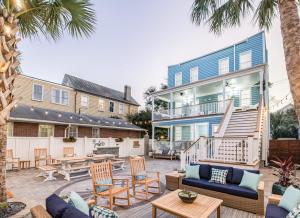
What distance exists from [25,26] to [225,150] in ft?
26.9

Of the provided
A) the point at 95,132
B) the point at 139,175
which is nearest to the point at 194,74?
the point at 95,132

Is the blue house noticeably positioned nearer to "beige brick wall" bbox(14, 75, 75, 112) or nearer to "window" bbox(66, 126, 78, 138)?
"window" bbox(66, 126, 78, 138)

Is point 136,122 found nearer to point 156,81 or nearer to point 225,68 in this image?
point 156,81

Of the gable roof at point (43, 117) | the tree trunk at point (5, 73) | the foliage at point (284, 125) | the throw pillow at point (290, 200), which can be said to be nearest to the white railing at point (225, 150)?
the throw pillow at point (290, 200)

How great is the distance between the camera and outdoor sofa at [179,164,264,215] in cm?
443

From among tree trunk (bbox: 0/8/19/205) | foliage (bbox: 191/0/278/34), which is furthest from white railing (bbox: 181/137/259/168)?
tree trunk (bbox: 0/8/19/205)

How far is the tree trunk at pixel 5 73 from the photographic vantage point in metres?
3.32

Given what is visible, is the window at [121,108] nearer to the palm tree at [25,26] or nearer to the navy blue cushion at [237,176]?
the palm tree at [25,26]

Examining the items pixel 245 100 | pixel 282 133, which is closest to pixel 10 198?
pixel 245 100

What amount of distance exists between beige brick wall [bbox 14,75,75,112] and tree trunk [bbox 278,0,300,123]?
15.4m

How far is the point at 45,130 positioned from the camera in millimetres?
13352

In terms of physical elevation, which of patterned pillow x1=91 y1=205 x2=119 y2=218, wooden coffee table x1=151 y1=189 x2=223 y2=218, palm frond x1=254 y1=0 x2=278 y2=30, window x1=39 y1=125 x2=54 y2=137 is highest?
palm frond x1=254 y1=0 x2=278 y2=30

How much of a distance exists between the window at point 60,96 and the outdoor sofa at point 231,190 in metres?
14.6

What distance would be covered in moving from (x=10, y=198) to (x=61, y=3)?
442cm
